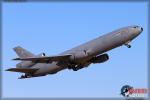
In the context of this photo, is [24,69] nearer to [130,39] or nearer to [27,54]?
[27,54]

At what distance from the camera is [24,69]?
55.7m

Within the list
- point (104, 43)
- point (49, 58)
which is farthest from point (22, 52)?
point (104, 43)

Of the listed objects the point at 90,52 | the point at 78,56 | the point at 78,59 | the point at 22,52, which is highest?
the point at 22,52

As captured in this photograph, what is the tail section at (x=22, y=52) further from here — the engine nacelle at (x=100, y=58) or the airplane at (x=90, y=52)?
the engine nacelle at (x=100, y=58)

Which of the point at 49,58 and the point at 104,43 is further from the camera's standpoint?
the point at 49,58

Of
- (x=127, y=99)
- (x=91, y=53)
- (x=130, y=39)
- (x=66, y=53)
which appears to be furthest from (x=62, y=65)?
(x=127, y=99)

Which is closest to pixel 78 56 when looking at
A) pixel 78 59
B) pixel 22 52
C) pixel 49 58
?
pixel 78 59

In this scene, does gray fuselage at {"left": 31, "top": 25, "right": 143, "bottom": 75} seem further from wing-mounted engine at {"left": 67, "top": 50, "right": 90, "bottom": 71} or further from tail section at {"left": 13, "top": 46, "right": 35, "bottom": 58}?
tail section at {"left": 13, "top": 46, "right": 35, "bottom": 58}

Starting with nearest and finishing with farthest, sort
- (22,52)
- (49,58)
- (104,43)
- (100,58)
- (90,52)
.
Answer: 1. (104,43)
2. (90,52)
3. (49,58)
4. (100,58)
5. (22,52)

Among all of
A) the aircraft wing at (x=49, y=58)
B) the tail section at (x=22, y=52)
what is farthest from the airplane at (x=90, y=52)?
the tail section at (x=22, y=52)

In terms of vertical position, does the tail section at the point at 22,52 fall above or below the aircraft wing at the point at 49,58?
above

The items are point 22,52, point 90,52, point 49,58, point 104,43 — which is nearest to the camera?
point 104,43

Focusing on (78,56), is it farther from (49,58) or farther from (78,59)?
(49,58)

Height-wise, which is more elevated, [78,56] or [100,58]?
[78,56]
